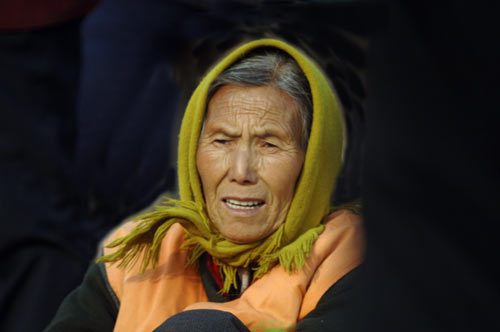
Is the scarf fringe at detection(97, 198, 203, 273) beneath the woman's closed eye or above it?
beneath

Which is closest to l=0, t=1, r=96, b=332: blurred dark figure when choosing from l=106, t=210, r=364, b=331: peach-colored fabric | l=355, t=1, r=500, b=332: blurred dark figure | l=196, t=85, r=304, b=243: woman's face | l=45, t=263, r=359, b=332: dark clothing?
l=45, t=263, r=359, b=332: dark clothing

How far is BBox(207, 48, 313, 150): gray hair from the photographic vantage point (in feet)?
6.64

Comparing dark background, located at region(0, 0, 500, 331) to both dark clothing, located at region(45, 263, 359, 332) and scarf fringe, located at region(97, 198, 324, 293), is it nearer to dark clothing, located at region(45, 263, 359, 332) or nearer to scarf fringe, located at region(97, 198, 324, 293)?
scarf fringe, located at region(97, 198, 324, 293)

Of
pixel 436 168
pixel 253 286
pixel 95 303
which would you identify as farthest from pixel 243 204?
pixel 436 168

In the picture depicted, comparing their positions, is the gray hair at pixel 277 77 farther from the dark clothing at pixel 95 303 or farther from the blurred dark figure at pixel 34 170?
the blurred dark figure at pixel 34 170

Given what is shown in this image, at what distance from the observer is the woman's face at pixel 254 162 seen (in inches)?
78.3

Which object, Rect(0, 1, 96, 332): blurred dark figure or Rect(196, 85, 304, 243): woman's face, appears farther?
Rect(0, 1, 96, 332): blurred dark figure

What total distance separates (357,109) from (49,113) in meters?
1.48

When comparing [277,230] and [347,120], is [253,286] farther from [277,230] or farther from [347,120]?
[347,120]

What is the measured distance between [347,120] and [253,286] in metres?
0.91

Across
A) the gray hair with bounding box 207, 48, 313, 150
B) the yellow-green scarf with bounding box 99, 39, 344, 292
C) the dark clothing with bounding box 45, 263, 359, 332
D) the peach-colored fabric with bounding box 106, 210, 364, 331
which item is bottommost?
the dark clothing with bounding box 45, 263, 359, 332

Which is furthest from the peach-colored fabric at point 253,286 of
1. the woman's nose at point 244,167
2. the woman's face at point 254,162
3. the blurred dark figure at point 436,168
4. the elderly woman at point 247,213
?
the blurred dark figure at point 436,168

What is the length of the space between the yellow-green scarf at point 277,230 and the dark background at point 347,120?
23cm

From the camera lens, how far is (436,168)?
0.77 metres
